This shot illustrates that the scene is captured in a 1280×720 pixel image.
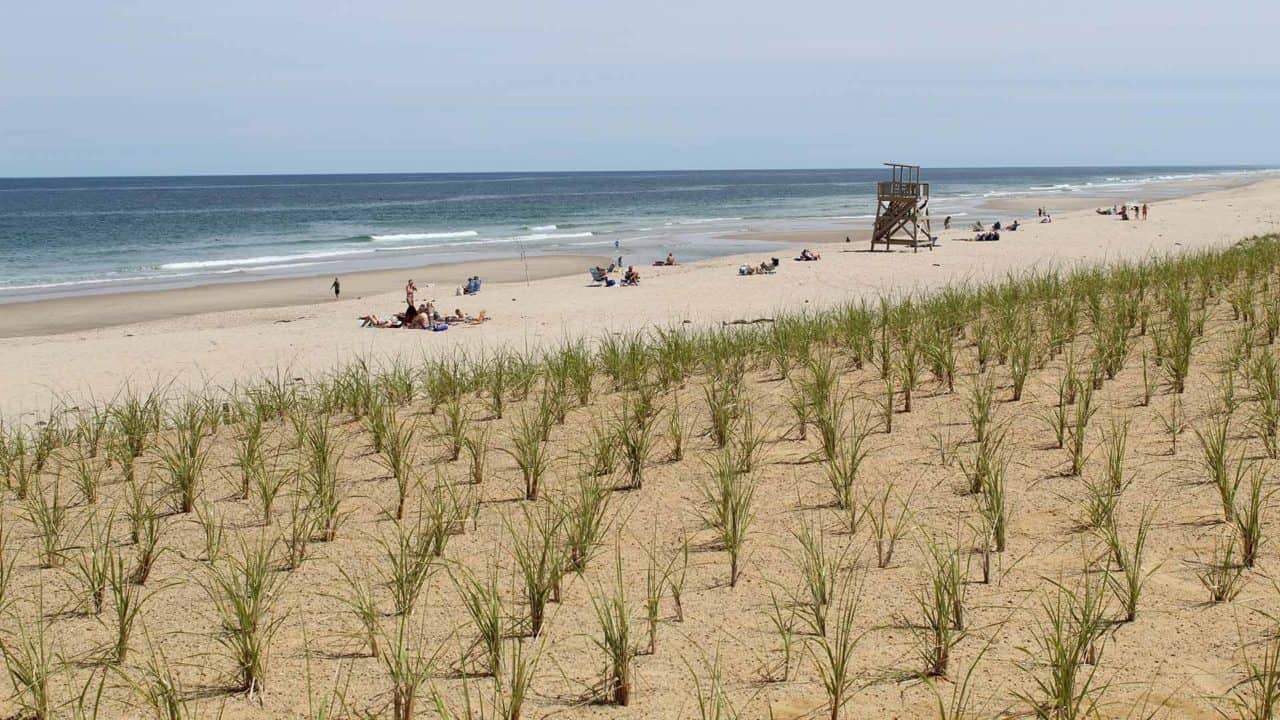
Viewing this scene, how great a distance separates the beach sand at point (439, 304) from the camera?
45.5ft

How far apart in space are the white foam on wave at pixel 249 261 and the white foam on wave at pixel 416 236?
729 centimetres

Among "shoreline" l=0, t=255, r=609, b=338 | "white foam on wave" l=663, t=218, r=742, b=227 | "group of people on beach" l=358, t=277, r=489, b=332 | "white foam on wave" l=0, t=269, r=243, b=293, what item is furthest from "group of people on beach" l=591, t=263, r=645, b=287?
"white foam on wave" l=663, t=218, r=742, b=227

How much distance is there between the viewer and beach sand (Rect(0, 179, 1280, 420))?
13875 mm

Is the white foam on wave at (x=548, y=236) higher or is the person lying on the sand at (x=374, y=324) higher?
the white foam on wave at (x=548, y=236)

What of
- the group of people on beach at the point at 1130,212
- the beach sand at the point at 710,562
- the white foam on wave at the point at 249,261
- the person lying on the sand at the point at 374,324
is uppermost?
the group of people on beach at the point at 1130,212

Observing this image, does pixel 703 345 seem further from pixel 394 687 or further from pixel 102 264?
pixel 102 264

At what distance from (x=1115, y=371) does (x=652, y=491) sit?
335 cm

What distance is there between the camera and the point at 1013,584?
3789 millimetres

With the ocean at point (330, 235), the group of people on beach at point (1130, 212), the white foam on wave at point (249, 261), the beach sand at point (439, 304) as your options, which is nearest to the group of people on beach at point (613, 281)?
the beach sand at point (439, 304)

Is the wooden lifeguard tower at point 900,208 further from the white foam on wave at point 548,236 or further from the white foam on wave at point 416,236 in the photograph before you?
the white foam on wave at point 416,236

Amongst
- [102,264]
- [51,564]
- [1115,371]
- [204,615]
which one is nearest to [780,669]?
[204,615]

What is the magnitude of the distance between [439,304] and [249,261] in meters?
16.3

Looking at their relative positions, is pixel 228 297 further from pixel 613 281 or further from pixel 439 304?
pixel 613 281

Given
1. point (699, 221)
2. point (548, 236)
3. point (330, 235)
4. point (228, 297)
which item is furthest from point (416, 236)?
point (228, 297)
